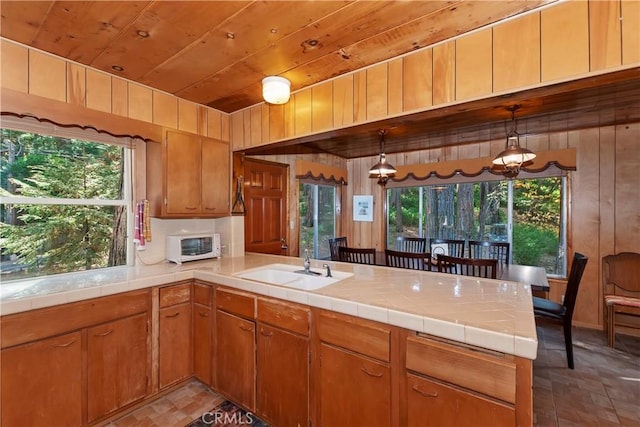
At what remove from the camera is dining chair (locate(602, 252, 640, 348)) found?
3.10m

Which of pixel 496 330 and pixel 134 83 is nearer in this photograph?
pixel 496 330

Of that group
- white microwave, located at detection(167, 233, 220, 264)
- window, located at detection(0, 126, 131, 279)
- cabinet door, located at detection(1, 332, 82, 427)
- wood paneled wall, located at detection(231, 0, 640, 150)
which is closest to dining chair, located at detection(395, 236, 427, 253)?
wood paneled wall, located at detection(231, 0, 640, 150)

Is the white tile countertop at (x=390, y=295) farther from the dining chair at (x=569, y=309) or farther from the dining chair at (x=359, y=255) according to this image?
the dining chair at (x=569, y=309)

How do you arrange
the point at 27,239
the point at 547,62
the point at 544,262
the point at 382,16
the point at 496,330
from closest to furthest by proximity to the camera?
the point at 496,330
the point at 547,62
the point at 382,16
the point at 27,239
the point at 544,262

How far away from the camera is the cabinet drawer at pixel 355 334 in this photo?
139 cm

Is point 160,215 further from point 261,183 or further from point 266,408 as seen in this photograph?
point 266,408

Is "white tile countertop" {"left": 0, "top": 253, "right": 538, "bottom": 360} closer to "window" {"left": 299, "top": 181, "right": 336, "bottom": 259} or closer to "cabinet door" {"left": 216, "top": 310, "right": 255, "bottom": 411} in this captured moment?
"cabinet door" {"left": 216, "top": 310, "right": 255, "bottom": 411}

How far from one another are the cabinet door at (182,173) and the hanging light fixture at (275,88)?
100 centimetres

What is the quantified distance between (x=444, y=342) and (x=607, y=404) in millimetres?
1943

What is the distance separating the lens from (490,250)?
3842mm

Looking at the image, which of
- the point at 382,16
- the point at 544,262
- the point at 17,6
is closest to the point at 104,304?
the point at 17,6

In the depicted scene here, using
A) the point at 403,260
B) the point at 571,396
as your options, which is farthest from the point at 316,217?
the point at 571,396

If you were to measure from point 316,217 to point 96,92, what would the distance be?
123 inches

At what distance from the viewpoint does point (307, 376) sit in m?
1.65
